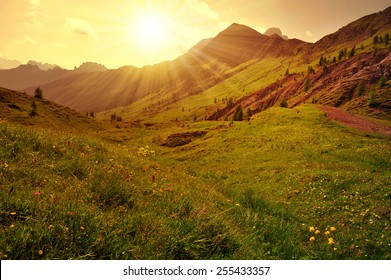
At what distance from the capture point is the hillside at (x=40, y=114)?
7212 cm

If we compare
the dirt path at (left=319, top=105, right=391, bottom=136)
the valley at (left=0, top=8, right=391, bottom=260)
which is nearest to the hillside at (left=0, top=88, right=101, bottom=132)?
the valley at (left=0, top=8, right=391, bottom=260)

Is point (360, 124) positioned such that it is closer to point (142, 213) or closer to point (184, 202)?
point (184, 202)

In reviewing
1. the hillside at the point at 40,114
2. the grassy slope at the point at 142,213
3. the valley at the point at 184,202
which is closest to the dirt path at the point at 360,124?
the valley at the point at 184,202

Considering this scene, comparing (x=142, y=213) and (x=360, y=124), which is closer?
(x=142, y=213)

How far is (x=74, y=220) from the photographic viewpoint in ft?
13.0

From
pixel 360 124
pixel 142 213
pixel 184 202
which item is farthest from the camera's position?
pixel 360 124

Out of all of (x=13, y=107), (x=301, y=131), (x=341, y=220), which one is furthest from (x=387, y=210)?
(x=13, y=107)

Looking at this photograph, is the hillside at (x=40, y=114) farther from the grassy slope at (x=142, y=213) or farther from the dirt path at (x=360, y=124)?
the grassy slope at (x=142, y=213)

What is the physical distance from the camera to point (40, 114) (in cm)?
8012

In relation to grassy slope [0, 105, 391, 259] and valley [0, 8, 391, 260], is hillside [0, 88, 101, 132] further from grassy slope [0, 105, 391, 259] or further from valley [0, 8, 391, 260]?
grassy slope [0, 105, 391, 259]

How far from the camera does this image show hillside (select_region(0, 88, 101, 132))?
7212cm

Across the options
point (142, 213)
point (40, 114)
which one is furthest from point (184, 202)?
point (40, 114)

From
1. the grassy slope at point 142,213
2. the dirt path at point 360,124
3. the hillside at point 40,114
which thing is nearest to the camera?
the grassy slope at point 142,213

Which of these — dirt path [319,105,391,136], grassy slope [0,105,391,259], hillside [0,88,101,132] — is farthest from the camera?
hillside [0,88,101,132]
